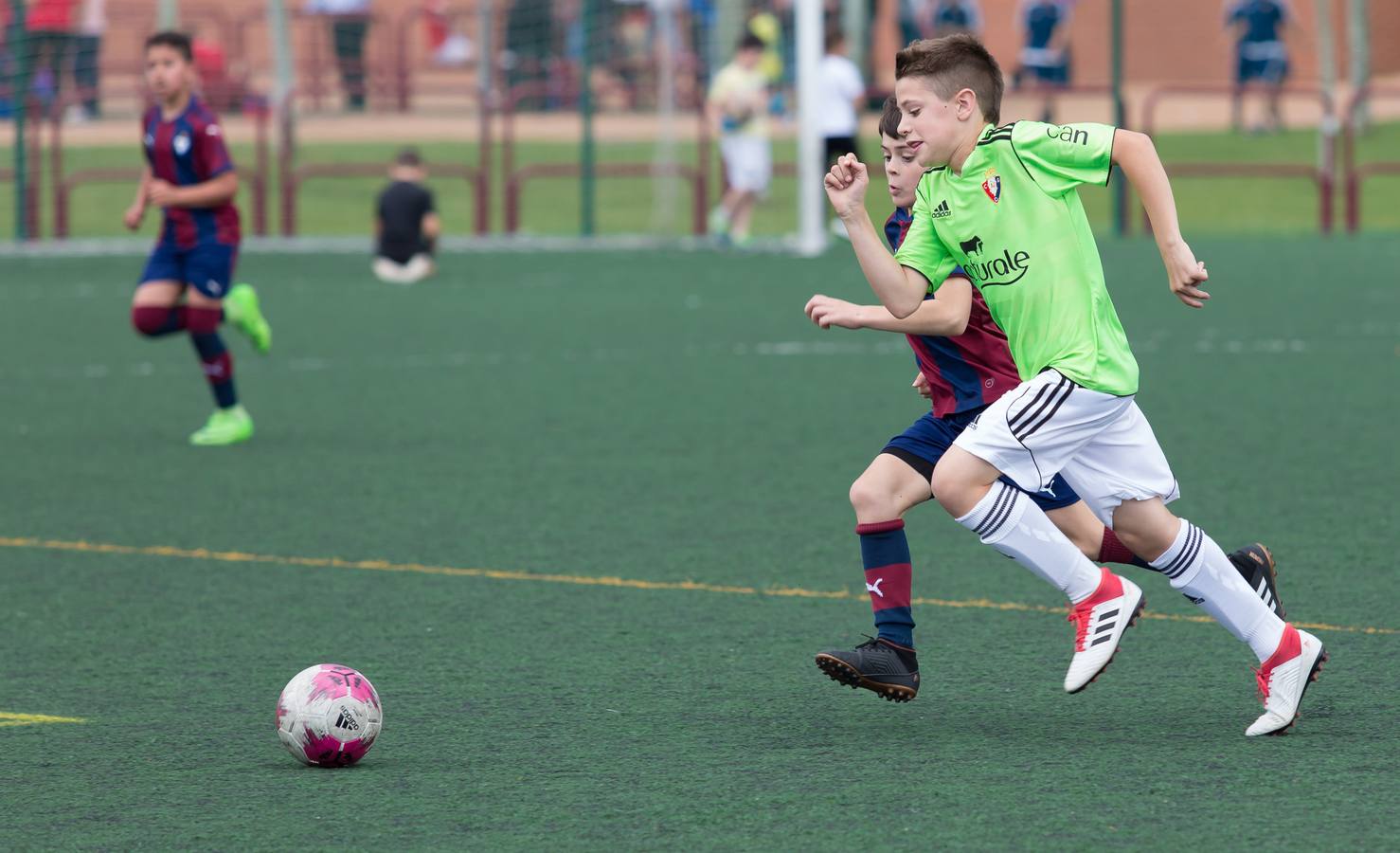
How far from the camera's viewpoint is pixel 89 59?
24.9 metres

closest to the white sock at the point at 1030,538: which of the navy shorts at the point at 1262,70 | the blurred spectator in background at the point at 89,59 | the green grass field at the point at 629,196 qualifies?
the green grass field at the point at 629,196

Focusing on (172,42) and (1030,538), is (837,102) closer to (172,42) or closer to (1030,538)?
(172,42)

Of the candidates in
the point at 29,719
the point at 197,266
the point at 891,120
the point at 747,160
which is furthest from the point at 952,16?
the point at 29,719

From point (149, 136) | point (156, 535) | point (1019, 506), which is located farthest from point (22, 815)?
point (149, 136)

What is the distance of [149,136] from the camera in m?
10.5

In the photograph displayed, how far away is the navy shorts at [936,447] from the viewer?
17.6ft

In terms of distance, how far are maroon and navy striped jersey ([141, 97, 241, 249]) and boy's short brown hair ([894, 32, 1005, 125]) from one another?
589 centimetres

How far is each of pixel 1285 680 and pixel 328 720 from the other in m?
2.12

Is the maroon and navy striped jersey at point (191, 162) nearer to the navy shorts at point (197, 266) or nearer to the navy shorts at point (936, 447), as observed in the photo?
the navy shorts at point (197, 266)

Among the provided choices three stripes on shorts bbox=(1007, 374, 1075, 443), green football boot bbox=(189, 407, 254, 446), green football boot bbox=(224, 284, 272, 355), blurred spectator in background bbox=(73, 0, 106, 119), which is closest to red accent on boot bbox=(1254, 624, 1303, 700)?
three stripes on shorts bbox=(1007, 374, 1075, 443)

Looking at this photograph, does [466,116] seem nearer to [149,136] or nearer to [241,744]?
[149,136]

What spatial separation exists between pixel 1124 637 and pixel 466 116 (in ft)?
68.0

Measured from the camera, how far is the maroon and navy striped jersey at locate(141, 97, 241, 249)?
10.3 metres

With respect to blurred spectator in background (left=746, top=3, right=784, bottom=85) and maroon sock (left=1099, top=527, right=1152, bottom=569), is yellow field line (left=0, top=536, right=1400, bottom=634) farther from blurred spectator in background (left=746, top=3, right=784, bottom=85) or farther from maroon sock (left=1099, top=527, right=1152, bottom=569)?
blurred spectator in background (left=746, top=3, right=784, bottom=85)
